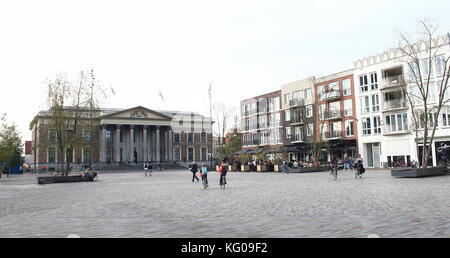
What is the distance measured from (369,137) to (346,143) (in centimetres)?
374

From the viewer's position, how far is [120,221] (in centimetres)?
884

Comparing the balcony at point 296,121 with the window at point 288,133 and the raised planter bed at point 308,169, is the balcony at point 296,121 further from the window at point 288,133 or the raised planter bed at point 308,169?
the raised planter bed at point 308,169

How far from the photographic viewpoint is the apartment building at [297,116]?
2242 inches

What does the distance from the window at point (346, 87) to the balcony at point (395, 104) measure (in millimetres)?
6164

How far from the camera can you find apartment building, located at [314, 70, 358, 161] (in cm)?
5056

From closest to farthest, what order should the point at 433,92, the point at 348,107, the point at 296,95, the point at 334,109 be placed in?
the point at 433,92, the point at 348,107, the point at 334,109, the point at 296,95

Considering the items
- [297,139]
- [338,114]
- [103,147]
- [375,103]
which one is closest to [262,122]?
[297,139]

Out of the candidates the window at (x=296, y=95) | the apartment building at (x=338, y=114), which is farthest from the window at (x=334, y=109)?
the window at (x=296, y=95)

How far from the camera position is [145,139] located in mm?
82375

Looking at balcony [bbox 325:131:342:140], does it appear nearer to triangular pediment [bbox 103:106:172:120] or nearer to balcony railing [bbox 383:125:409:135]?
balcony railing [bbox 383:125:409:135]

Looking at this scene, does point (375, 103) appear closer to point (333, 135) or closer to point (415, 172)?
point (333, 135)

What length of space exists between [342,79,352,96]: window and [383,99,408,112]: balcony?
6164 millimetres

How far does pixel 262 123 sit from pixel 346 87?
65.2 ft
